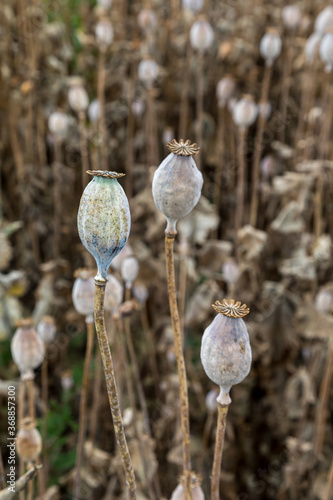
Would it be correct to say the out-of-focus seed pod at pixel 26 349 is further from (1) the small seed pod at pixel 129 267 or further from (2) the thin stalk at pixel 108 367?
(2) the thin stalk at pixel 108 367

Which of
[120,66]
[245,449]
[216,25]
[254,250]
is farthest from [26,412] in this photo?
[216,25]

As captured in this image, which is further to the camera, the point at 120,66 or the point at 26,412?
the point at 120,66

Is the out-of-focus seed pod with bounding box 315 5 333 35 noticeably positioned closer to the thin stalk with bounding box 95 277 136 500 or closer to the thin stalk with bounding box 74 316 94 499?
the thin stalk with bounding box 74 316 94 499

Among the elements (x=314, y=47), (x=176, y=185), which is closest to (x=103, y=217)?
(x=176, y=185)

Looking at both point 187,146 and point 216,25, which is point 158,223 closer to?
point 187,146

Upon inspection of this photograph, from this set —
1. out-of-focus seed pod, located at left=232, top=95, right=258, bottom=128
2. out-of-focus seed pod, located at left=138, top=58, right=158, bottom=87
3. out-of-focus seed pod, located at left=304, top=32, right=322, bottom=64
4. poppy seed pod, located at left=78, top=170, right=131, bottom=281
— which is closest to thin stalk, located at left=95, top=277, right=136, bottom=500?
Result: poppy seed pod, located at left=78, top=170, right=131, bottom=281

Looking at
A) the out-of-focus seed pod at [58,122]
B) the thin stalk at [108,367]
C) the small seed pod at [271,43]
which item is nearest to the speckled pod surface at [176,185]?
the thin stalk at [108,367]
